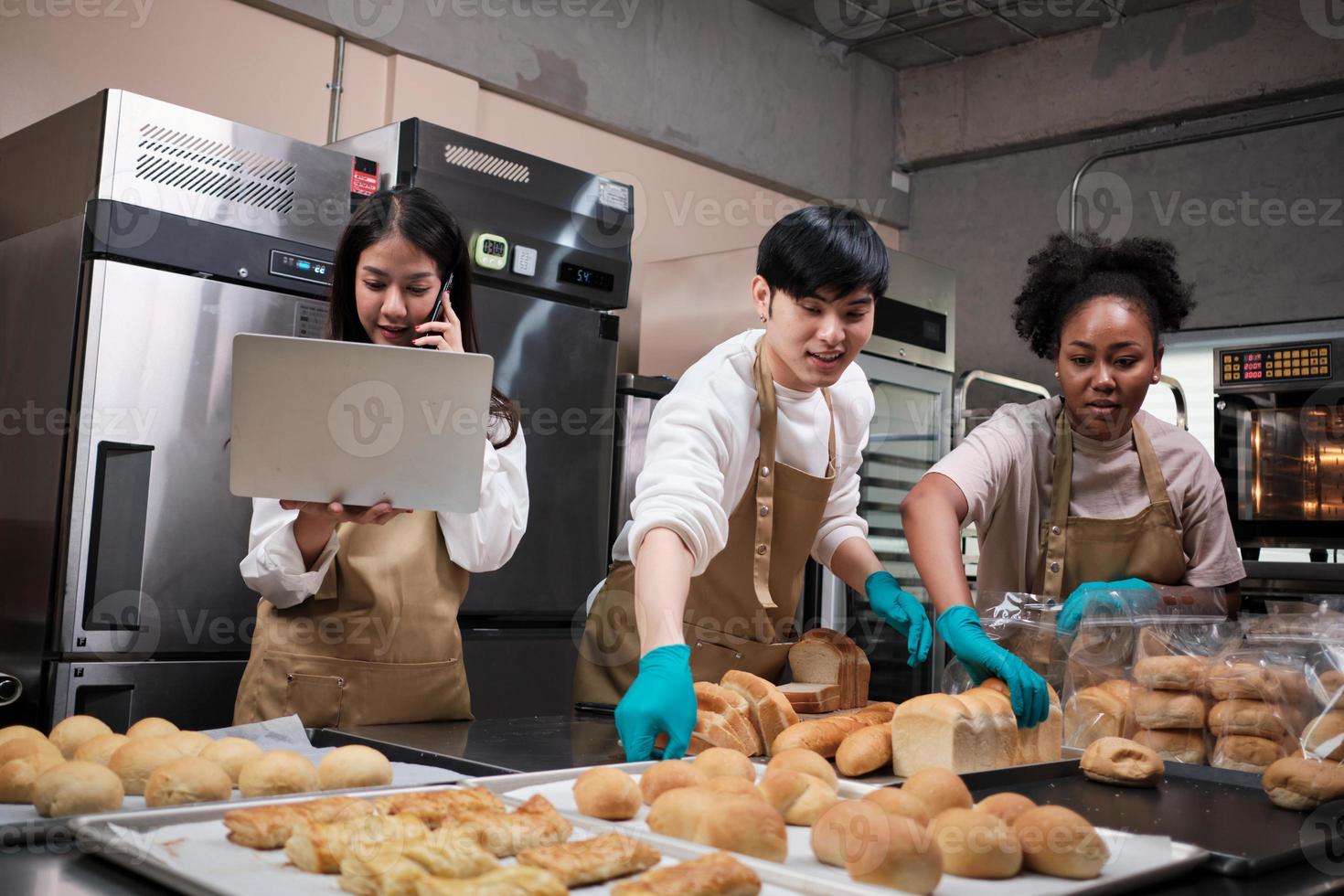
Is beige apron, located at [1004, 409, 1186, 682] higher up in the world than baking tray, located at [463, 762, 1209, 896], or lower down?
higher up

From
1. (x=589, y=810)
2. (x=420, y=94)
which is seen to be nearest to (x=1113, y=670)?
(x=589, y=810)

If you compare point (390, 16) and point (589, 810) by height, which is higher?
point (390, 16)

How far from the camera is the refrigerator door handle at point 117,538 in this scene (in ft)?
7.97

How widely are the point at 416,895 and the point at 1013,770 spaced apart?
2.67 ft

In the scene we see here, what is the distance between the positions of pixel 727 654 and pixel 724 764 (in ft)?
2.55

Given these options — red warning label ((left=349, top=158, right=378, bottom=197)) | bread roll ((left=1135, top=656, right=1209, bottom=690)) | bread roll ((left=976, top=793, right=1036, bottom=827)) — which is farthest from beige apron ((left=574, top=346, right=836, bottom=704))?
red warning label ((left=349, top=158, right=378, bottom=197))

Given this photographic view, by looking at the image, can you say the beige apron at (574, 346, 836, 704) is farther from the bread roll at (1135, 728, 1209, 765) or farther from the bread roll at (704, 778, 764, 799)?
the bread roll at (704, 778, 764, 799)

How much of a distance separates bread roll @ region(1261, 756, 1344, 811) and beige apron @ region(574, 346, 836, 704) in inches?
32.0

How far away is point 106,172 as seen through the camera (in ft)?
8.08

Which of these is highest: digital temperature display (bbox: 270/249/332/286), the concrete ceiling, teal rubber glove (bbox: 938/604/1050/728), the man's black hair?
the concrete ceiling

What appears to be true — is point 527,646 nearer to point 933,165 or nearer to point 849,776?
point 849,776

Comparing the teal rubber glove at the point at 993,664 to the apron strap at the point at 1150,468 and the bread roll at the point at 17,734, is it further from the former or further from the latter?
the bread roll at the point at 17,734

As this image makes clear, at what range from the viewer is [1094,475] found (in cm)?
212

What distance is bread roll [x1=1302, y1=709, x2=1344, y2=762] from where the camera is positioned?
4.31ft
